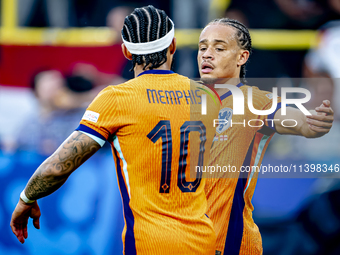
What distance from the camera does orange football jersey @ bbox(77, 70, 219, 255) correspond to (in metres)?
2.16

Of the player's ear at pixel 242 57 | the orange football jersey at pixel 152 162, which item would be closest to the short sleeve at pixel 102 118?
the orange football jersey at pixel 152 162

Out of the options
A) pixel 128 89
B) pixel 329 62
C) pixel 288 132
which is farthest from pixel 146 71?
pixel 329 62

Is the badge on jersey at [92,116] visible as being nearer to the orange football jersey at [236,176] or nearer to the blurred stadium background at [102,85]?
the orange football jersey at [236,176]

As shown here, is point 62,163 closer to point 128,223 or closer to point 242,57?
point 128,223

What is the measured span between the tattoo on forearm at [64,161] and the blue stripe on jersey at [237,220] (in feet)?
3.77

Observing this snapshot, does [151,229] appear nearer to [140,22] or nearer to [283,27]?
[140,22]

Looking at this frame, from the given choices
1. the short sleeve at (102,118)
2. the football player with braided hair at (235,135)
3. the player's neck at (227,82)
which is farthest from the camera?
the player's neck at (227,82)

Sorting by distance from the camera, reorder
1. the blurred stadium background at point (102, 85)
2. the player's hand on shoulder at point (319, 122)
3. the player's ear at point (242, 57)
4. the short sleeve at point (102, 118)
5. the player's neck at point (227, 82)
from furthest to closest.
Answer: the blurred stadium background at point (102, 85) < the player's ear at point (242, 57) < the player's neck at point (227, 82) < the player's hand on shoulder at point (319, 122) < the short sleeve at point (102, 118)

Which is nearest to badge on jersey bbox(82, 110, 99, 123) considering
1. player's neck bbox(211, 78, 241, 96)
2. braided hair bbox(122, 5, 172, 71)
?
braided hair bbox(122, 5, 172, 71)

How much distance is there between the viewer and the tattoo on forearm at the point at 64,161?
2141 millimetres

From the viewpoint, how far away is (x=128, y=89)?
7.23 feet

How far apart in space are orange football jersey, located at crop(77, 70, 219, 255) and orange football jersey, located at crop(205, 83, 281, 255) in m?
0.55

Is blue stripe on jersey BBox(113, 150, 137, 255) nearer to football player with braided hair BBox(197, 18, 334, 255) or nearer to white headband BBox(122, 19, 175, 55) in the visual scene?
white headband BBox(122, 19, 175, 55)

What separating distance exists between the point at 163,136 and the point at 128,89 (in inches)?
12.6
